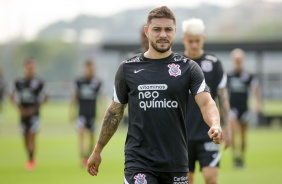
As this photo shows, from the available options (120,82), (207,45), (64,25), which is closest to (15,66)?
(64,25)

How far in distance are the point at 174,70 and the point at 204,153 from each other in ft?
9.73

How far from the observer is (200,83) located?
26.9ft

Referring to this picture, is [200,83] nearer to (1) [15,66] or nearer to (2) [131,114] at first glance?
(2) [131,114]

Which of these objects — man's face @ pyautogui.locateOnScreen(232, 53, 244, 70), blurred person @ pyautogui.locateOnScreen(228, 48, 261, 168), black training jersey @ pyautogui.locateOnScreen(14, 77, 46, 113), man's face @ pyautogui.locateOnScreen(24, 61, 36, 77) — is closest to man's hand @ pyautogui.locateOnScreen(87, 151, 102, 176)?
blurred person @ pyautogui.locateOnScreen(228, 48, 261, 168)

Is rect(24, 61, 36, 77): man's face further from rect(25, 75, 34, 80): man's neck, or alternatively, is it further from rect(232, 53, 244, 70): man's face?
rect(232, 53, 244, 70): man's face

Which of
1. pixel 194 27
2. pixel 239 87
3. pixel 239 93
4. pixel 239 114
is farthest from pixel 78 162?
pixel 194 27

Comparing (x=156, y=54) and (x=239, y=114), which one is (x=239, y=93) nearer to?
(x=239, y=114)

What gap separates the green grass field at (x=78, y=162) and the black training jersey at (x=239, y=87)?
5.23 feet

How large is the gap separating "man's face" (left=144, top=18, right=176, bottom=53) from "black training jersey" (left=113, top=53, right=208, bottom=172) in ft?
0.51

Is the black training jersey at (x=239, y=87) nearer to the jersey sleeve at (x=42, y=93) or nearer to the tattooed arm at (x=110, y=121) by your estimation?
the jersey sleeve at (x=42, y=93)

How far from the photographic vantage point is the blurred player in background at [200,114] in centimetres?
1090

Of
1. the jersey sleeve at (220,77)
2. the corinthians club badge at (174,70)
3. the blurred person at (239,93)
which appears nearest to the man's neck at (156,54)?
the corinthians club badge at (174,70)

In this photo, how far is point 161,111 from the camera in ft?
26.8

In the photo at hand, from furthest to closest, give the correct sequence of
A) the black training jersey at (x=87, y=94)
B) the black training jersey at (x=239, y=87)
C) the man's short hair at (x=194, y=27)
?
the black training jersey at (x=239, y=87) < the black training jersey at (x=87, y=94) < the man's short hair at (x=194, y=27)
